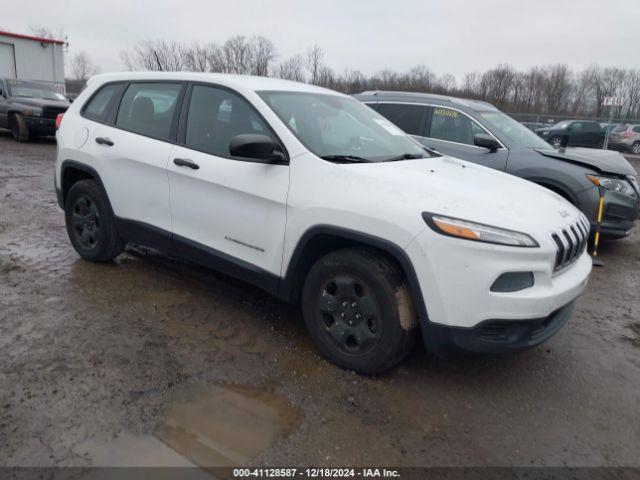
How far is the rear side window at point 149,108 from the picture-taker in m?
4.02

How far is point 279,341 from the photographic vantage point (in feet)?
11.8

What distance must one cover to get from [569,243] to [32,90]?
633 inches

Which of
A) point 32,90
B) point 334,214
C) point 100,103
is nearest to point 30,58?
point 32,90

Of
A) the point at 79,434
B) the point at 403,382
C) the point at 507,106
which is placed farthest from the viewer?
the point at 507,106

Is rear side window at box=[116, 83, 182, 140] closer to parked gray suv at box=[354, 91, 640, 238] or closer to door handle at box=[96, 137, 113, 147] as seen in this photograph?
door handle at box=[96, 137, 113, 147]

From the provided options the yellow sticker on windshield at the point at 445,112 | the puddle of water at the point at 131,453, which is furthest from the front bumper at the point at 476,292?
the yellow sticker on windshield at the point at 445,112

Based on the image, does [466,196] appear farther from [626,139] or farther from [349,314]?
[626,139]

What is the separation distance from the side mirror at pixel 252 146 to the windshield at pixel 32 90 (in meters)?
14.2

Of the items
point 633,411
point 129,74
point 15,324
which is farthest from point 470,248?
point 129,74

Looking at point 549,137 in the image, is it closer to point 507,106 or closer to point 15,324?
point 15,324

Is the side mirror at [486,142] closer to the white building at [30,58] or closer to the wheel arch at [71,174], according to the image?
the wheel arch at [71,174]

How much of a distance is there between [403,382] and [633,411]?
52.8 inches

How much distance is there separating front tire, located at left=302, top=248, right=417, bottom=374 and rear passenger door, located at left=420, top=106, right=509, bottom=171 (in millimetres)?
4006

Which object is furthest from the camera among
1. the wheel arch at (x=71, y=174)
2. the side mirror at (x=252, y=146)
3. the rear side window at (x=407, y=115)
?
the rear side window at (x=407, y=115)
